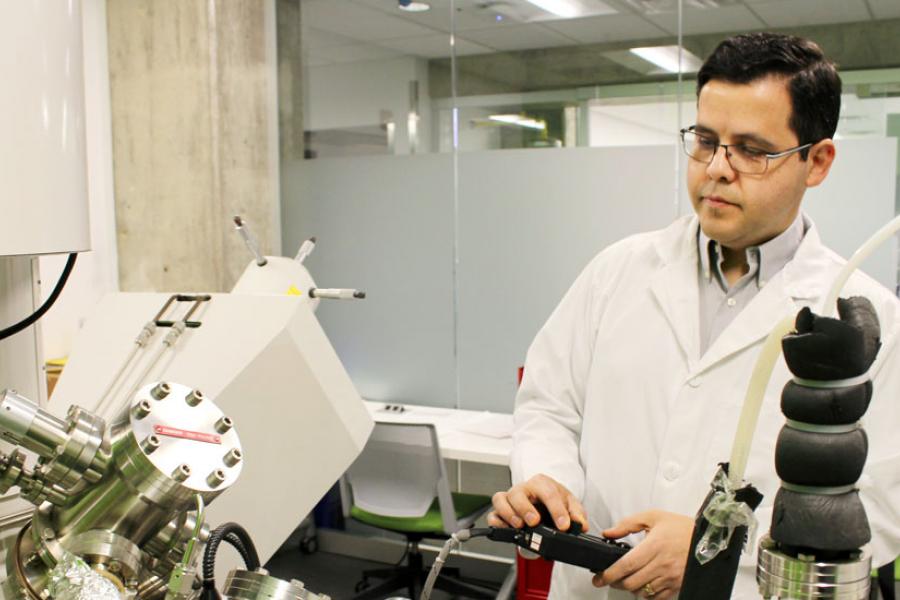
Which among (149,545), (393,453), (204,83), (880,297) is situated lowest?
(393,453)

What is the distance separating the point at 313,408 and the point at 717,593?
25.7 inches

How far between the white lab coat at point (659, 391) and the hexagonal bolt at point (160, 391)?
2.16ft

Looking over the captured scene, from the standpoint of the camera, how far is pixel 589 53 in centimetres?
349

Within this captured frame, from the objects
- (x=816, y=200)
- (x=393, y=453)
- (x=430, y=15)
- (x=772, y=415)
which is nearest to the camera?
(x=772, y=415)

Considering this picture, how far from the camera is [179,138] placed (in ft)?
12.1

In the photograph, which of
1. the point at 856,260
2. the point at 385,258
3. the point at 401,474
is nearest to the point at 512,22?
the point at 385,258

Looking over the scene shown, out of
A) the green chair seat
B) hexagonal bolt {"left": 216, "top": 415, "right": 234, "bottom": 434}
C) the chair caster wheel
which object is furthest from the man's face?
the chair caster wheel

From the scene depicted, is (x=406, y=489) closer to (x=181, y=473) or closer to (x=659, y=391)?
(x=659, y=391)

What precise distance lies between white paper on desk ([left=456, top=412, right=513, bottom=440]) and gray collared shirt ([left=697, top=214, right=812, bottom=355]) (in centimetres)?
193

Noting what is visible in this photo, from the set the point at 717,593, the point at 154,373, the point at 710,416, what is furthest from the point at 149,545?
the point at 710,416

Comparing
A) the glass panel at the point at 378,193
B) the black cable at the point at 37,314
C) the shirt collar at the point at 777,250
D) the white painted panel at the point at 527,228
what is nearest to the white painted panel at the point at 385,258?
the glass panel at the point at 378,193

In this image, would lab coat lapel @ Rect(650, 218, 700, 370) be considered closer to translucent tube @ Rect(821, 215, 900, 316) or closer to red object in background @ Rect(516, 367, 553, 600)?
translucent tube @ Rect(821, 215, 900, 316)

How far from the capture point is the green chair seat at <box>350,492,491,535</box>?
2969 mm

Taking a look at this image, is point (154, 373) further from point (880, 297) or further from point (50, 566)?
point (880, 297)
